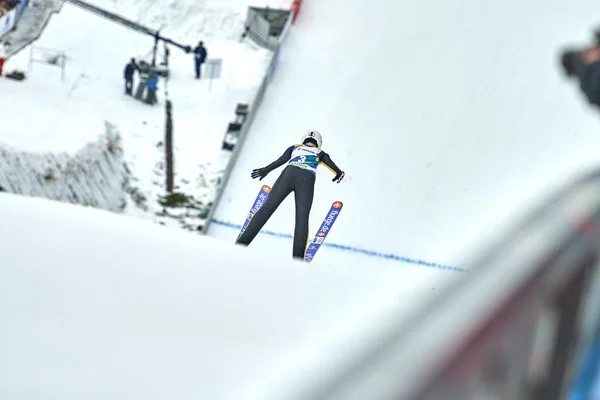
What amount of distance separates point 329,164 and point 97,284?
11.6ft

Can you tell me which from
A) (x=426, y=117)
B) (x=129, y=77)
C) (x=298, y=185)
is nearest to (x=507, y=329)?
(x=298, y=185)

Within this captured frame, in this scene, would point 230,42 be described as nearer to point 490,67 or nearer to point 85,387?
point 490,67

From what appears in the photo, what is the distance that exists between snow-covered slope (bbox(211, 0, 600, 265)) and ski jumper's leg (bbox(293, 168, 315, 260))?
2.22 metres

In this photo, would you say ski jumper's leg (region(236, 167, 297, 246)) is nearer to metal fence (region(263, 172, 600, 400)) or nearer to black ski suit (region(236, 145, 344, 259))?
black ski suit (region(236, 145, 344, 259))

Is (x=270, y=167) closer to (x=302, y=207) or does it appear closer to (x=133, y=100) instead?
(x=302, y=207)

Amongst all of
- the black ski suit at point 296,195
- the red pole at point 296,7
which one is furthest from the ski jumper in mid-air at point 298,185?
the red pole at point 296,7

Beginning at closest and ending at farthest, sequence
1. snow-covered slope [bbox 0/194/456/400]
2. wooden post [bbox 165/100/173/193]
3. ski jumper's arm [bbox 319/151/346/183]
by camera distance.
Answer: snow-covered slope [bbox 0/194/456/400]
ski jumper's arm [bbox 319/151/346/183]
wooden post [bbox 165/100/173/193]

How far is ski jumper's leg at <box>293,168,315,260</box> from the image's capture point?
613 cm

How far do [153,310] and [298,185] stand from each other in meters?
3.51

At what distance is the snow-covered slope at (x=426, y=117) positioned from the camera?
9992mm

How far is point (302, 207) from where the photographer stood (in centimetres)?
629

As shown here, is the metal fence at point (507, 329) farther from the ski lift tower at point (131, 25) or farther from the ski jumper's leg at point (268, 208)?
the ski lift tower at point (131, 25)

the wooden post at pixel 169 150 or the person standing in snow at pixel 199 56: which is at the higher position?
the person standing in snow at pixel 199 56

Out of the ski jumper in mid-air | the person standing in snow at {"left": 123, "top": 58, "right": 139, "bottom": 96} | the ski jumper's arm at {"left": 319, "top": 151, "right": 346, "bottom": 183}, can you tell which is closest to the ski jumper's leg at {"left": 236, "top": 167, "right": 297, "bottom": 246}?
the ski jumper in mid-air
